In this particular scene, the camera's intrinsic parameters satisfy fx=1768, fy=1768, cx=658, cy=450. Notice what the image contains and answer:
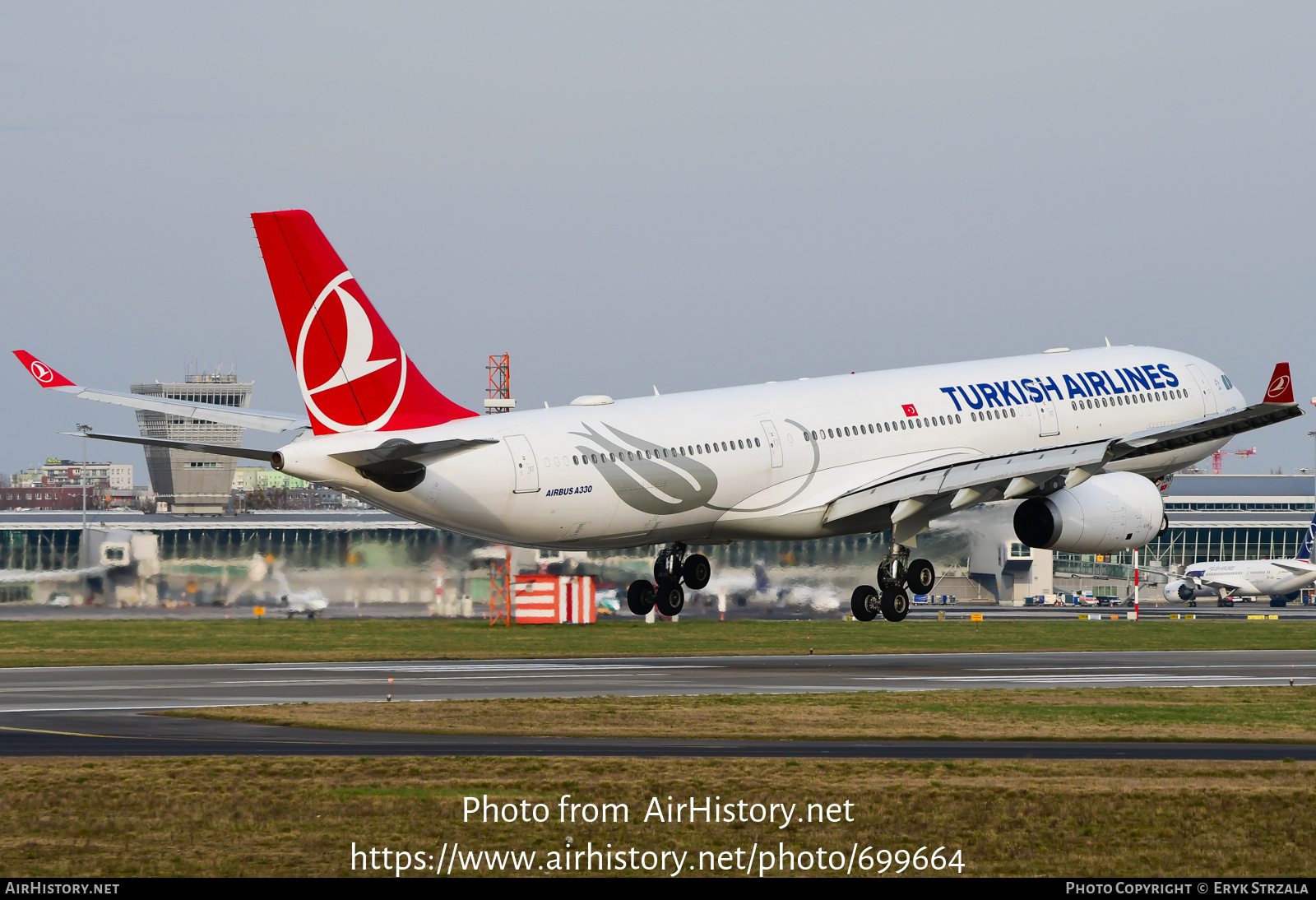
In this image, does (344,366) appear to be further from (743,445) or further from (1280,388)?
(1280,388)

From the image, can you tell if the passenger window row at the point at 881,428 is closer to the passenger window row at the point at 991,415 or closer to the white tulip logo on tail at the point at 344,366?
the passenger window row at the point at 991,415

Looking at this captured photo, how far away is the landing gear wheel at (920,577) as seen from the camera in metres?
49.8

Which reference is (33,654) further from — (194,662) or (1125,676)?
(1125,676)

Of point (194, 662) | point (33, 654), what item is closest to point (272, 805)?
point (194, 662)

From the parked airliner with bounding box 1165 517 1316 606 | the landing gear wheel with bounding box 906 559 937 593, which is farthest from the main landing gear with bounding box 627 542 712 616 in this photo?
the parked airliner with bounding box 1165 517 1316 606

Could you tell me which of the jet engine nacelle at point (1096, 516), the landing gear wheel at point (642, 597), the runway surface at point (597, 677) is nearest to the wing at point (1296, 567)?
the runway surface at point (597, 677)

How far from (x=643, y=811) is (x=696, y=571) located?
27.0 m

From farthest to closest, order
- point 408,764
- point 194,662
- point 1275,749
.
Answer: point 194,662 < point 1275,749 < point 408,764

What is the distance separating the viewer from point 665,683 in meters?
46.8

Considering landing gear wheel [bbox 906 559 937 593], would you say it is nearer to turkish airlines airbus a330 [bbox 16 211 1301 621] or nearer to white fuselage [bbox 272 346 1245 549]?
turkish airlines airbus a330 [bbox 16 211 1301 621]

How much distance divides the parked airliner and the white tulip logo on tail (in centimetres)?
10364

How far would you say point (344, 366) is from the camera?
130 feet

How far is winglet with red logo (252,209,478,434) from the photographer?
38906 millimetres
